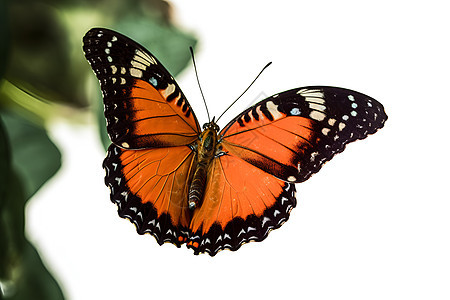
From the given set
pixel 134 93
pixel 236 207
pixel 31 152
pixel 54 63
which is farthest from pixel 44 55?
Result: pixel 236 207

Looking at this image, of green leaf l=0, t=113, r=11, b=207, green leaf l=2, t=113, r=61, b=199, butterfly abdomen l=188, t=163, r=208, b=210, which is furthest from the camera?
green leaf l=2, t=113, r=61, b=199

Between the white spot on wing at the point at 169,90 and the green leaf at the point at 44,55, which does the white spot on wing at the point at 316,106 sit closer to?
the white spot on wing at the point at 169,90

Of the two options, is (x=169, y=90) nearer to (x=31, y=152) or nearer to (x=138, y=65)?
(x=138, y=65)

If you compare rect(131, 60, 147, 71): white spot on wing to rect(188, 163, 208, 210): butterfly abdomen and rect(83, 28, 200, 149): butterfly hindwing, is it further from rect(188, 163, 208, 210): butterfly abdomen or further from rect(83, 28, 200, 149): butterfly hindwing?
rect(188, 163, 208, 210): butterfly abdomen

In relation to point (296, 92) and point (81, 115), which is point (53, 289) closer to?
point (81, 115)

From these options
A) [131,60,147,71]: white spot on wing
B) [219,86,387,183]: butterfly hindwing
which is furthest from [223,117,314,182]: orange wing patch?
[131,60,147,71]: white spot on wing

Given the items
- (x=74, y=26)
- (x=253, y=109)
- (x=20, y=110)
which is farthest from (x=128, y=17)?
(x=253, y=109)

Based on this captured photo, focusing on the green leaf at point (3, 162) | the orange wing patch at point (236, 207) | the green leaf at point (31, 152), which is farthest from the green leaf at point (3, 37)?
the orange wing patch at point (236, 207)
